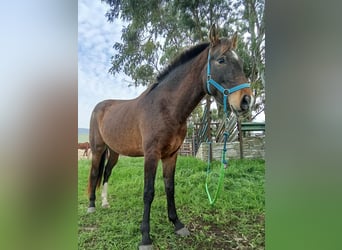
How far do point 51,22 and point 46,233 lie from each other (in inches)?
30.5

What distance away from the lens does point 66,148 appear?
3.02 feet

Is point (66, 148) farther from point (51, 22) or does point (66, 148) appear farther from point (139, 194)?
point (51, 22)

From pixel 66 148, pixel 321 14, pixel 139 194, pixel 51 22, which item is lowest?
pixel 139 194

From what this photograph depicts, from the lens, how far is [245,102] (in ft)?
2.82

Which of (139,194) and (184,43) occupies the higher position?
(184,43)

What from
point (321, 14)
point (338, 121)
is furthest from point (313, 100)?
point (321, 14)

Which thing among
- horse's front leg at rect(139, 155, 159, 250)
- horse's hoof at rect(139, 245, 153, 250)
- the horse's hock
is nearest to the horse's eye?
the horse's hock

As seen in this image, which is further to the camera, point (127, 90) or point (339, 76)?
point (127, 90)

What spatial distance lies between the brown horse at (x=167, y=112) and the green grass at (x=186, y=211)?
0.03m

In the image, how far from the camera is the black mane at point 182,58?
0.96 meters

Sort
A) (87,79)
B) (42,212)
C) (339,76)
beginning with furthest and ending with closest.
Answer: (87,79) → (42,212) → (339,76)

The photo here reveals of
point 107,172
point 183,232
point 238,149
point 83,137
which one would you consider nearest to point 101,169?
point 107,172

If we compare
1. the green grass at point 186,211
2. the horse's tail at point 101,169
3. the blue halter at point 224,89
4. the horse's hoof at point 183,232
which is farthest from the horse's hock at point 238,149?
the horse's tail at point 101,169

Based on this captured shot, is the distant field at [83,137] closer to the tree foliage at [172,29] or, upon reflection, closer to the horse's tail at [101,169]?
the horse's tail at [101,169]
